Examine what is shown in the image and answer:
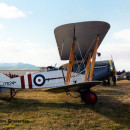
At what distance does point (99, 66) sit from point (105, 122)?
5464 mm

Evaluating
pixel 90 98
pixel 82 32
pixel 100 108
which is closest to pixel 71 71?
pixel 90 98

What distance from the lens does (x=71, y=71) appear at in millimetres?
6004

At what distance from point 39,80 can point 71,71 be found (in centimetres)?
151

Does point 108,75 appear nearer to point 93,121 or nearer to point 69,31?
point 69,31

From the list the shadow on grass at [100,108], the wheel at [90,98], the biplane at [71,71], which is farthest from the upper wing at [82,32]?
the shadow on grass at [100,108]

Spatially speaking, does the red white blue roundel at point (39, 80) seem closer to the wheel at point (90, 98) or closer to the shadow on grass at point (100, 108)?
the shadow on grass at point (100, 108)

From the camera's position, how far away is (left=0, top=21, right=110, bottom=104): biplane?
4.65 metres

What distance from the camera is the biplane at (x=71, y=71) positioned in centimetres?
465

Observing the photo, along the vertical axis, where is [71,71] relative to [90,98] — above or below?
above

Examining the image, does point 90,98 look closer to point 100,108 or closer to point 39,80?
point 100,108

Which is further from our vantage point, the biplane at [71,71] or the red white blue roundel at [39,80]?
the red white blue roundel at [39,80]

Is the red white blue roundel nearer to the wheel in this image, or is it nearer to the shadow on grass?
the shadow on grass

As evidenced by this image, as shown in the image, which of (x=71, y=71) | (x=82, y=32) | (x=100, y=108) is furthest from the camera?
(x=71, y=71)

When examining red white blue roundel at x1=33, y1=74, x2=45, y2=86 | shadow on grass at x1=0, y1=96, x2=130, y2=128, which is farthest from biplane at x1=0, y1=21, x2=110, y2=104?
shadow on grass at x1=0, y1=96, x2=130, y2=128
